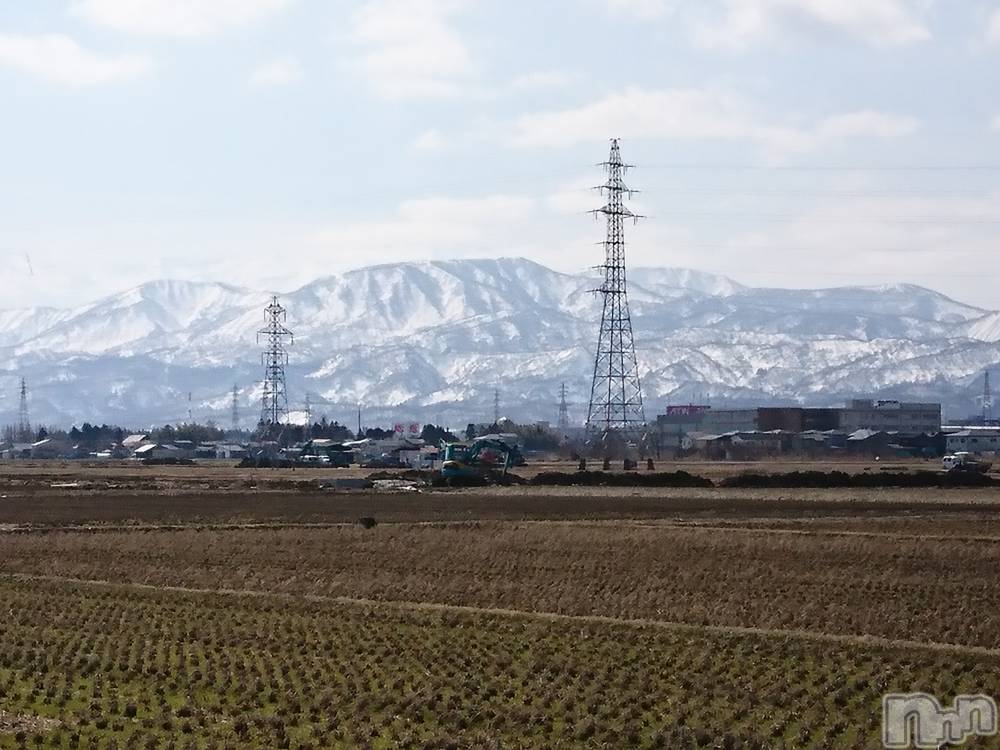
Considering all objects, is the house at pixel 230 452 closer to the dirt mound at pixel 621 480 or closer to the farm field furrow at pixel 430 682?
the dirt mound at pixel 621 480

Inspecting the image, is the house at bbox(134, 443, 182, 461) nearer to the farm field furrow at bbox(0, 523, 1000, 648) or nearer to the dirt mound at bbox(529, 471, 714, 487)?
the dirt mound at bbox(529, 471, 714, 487)

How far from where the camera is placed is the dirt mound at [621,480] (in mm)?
73625

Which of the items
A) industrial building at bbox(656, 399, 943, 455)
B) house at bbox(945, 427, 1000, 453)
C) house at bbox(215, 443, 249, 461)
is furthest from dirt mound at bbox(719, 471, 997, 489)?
house at bbox(215, 443, 249, 461)

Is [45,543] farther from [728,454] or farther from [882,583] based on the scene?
[728,454]

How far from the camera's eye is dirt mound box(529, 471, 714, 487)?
242ft

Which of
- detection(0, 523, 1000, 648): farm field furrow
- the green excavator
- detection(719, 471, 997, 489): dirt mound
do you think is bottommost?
detection(0, 523, 1000, 648): farm field furrow

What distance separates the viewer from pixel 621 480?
75.4 metres

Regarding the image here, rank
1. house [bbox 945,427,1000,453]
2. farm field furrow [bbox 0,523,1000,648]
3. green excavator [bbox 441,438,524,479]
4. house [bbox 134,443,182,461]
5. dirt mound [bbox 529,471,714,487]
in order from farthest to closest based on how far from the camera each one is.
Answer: house [bbox 134,443,182,461] < house [bbox 945,427,1000,453] < green excavator [bbox 441,438,524,479] < dirt mound [bbox 529,471,714,487] < farm field furrow [bbox 0,523,1000,648]

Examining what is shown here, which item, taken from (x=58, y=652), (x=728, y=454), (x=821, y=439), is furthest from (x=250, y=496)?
(x=821, y=439)

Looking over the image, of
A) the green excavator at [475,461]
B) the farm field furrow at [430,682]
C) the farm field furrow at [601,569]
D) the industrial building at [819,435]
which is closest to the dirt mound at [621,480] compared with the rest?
the green excavator at [475,461]

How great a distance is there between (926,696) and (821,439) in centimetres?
14466

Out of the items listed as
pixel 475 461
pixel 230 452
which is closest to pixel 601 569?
pixel 475 461

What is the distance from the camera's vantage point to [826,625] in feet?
83.6

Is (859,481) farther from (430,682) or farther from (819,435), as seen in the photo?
(819,435)
